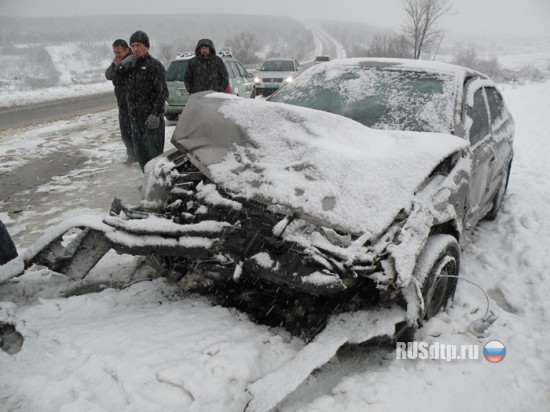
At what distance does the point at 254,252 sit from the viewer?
7.06 feet

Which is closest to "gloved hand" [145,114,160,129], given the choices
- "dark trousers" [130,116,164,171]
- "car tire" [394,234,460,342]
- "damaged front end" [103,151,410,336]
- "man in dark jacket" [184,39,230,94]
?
"dark trousers" [130,116,164,171]

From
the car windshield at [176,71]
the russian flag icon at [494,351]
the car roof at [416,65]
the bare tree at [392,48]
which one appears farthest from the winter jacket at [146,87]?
the bare tree at [392,48]

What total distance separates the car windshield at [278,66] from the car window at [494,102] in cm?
1134

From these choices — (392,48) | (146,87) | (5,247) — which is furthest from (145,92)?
(392,48)

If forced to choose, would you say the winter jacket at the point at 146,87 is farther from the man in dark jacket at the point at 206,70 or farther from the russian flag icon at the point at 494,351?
the russian flag icon at the point at 494,351

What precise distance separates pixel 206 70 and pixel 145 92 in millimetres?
1405

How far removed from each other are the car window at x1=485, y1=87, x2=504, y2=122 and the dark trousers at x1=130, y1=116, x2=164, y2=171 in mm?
3651

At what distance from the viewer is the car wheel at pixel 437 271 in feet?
7.22

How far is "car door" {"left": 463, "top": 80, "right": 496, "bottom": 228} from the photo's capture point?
2996 mm

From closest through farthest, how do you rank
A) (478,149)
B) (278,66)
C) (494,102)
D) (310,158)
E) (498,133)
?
1. (310,158)
2. (478,149)
3. (498,133)
4. (494,102)
5. (278,66)

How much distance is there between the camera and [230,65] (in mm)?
Result: 10344

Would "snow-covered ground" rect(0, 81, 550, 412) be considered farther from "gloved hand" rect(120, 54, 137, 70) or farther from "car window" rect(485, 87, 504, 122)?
"gloved hand" rect(120, 54, 137, 70)

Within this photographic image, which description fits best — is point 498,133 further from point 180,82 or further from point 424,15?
point 424,15

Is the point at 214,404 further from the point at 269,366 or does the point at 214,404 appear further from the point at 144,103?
the point at 144,103
